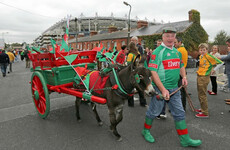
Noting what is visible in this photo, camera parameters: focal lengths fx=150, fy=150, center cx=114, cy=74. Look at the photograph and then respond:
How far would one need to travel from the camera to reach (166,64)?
2.46 meters

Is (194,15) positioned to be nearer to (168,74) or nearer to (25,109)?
(168,74)

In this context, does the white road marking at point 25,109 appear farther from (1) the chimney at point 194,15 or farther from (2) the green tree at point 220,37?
(2) the green tree at point 220,37

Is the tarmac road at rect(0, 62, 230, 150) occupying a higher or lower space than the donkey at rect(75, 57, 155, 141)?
lower

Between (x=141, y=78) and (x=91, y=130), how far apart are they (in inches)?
71.3

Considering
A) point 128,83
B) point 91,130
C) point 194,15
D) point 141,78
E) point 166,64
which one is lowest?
point 91,130

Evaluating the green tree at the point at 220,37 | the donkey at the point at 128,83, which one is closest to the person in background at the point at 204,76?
the donkey at the point at 128,83

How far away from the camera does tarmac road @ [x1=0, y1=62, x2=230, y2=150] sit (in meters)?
2.76

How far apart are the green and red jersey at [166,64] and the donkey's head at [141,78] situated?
223 millimetres

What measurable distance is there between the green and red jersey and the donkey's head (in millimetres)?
223

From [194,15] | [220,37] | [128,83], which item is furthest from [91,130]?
[220,37]

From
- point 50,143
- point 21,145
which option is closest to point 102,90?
point 50,143

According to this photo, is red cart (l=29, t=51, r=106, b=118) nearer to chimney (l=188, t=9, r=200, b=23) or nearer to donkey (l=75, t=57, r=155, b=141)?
donkey (l=75, t=57, r=155, b=141)

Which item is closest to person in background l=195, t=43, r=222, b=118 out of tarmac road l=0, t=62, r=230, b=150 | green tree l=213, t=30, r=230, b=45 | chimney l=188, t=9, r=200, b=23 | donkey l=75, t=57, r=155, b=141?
tarmac road l=0, t=62, r=230, b=150

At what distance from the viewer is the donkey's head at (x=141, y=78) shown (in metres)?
2.24
